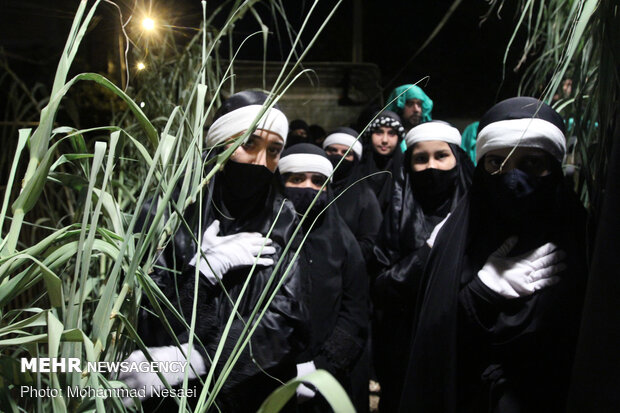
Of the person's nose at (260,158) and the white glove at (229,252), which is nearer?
the white glove at (229,252)

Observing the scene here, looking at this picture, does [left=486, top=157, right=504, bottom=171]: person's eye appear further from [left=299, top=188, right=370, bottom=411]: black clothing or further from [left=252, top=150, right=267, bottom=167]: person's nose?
[left=299, top=188, right=370, bottom=411]: black clothing

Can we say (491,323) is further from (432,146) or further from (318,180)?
(318,180)

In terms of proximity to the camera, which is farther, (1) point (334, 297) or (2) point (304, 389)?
(1) point (334, 297)

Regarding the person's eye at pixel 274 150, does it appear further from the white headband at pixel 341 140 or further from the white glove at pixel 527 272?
the white headband at pixel 341 140

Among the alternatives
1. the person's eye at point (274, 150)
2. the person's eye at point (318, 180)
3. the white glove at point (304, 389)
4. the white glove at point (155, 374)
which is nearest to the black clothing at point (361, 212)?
the person's eye at point (318, 180)

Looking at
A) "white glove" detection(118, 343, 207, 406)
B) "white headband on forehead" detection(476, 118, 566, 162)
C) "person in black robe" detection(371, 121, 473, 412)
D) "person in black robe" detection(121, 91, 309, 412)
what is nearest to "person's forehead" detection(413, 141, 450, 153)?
"person in black robe" detection(371, 121, 473, 412)

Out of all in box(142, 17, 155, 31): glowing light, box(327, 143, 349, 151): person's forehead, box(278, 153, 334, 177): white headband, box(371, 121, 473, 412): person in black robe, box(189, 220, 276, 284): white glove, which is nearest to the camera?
box(189, 220, 276, 284): white glove

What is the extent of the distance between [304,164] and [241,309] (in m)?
0.96

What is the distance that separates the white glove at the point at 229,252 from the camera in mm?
1314

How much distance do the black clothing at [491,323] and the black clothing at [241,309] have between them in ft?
1.14

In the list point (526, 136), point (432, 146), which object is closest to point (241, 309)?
point (526, 136)

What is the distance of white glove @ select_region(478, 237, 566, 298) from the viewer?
1.24 metres

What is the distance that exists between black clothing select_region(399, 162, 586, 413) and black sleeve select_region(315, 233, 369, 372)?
596 mm

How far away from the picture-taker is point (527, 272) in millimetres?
1248
